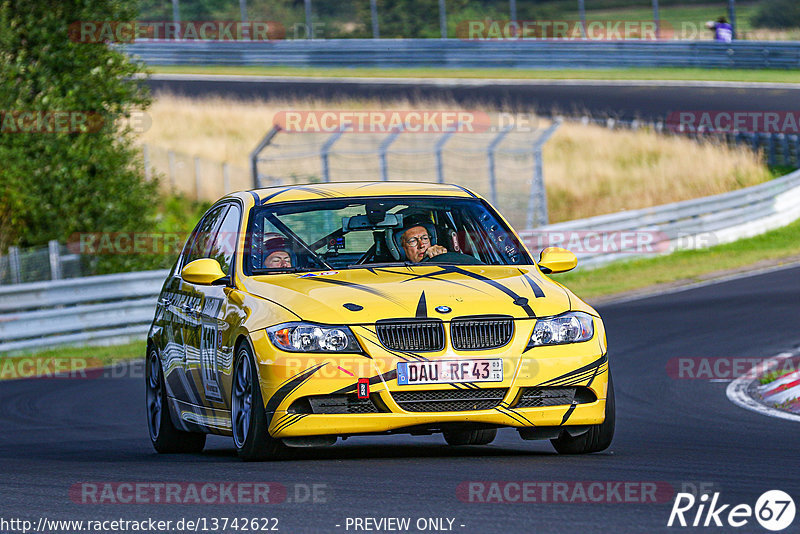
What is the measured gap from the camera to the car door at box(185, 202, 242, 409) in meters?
8.23

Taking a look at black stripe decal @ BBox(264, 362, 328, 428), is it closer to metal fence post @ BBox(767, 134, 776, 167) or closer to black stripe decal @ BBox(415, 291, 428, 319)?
black stripe decal @ BBox(415, 291, 428, 319)

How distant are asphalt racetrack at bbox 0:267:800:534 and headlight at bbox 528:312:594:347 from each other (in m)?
0.64

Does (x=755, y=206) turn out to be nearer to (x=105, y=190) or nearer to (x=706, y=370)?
(x=105, y=190)

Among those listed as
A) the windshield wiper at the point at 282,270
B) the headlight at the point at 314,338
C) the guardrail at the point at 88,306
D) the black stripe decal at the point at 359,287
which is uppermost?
the black stripe decal at the point at 359,287

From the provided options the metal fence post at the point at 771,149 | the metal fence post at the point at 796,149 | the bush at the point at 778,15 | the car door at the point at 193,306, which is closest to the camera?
the car door at the point at 193,306

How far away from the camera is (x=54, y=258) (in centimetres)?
2016

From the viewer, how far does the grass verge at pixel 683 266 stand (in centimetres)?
2311

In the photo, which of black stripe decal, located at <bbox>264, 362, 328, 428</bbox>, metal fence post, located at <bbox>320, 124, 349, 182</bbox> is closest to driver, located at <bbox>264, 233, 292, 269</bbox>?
black stripe decal, located at <bbox>264, 362, 328, 428</bbox>

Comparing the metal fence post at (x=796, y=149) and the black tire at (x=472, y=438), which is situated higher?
the black tire at (x=472, y=438)

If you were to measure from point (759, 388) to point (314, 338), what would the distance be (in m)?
6.05

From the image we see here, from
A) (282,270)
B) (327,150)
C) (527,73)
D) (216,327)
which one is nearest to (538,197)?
(327,150)

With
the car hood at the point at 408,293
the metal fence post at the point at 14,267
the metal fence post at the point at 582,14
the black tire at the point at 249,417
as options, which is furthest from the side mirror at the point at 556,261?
the metal fence post at the point at 582,14

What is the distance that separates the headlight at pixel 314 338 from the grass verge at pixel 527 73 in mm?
34777

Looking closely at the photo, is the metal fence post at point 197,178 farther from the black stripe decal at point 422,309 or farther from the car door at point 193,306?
the black stripe decal at point 422,309
